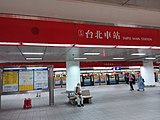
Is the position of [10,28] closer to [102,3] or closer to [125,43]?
[102,3]

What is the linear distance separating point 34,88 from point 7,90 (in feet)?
4.89

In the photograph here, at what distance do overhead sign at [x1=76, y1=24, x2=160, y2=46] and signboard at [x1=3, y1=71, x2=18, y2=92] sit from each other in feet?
23.1

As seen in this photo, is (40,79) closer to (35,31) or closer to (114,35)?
(35,31)

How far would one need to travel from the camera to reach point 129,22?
191 inches

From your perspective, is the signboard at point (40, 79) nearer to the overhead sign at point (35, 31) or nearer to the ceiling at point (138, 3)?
the overhead sign at point (35, 31)

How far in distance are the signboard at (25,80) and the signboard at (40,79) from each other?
11.4 inches

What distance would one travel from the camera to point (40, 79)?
33.6 ft

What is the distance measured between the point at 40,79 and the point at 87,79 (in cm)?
1524

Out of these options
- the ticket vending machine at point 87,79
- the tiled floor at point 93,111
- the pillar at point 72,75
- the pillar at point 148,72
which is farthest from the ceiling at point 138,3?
the ticket vending machine at point 87,79

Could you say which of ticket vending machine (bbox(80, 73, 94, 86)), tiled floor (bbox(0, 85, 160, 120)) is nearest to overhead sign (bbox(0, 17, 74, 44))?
tiled floor (bbox(0, 85, 160, 120))

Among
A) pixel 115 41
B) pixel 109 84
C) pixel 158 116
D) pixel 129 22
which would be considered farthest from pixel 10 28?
pixel 109 84

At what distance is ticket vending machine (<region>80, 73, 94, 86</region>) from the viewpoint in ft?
80.5

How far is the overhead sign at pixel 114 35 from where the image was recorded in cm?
405

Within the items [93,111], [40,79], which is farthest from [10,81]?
[93,111]
